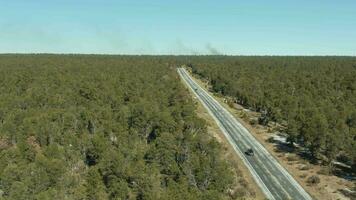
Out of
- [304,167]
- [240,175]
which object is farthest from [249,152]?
[240,175]

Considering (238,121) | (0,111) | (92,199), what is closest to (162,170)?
(92,199)

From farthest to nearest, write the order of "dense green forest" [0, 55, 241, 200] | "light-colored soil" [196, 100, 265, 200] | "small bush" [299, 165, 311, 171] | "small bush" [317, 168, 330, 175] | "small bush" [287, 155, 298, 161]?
"small bush" [287, 155, 298, 161]
"small bush" [299, 165, 311, 171]
"small bush" [317, 168, 330, 175]
"light-colored soil" [196, 100, 265, 200]
"dense green forest" [0, 55, 241, 200]

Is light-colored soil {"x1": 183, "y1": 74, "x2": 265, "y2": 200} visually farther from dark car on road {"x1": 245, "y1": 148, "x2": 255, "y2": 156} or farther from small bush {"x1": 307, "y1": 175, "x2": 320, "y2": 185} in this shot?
small bush {"x1": 307, "y1": 175, "x2": 320, "y2": 185}

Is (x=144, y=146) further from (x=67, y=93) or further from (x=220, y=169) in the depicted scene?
(x=67, y=93)

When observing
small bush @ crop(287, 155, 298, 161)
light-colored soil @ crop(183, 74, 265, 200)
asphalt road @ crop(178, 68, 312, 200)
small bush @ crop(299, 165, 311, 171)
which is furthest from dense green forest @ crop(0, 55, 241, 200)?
small bush @ crop(299, 165, 311, 171)

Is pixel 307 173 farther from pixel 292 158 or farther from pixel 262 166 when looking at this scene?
pixel 292 158

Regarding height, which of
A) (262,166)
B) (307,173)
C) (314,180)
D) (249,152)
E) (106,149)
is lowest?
(307,173)
